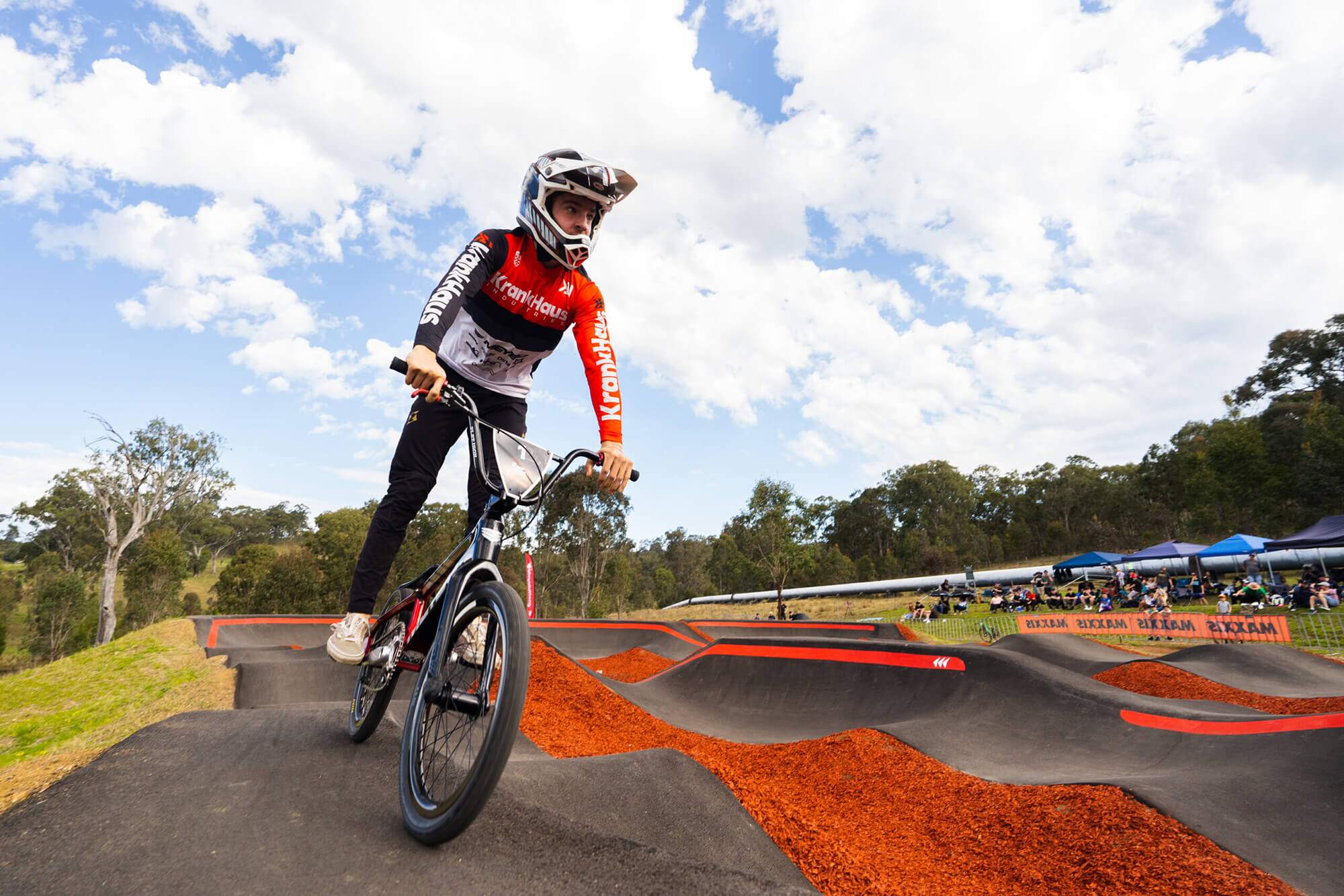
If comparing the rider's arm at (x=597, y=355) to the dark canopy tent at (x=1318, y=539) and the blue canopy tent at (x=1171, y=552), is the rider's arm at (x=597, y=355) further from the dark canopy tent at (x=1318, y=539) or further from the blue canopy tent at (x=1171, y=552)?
the blue canopy tent at (x=1171, y=552)

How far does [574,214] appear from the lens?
3.88m

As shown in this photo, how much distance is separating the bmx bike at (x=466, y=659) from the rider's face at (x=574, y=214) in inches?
55.0

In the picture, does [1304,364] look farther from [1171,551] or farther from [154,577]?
[154,577]

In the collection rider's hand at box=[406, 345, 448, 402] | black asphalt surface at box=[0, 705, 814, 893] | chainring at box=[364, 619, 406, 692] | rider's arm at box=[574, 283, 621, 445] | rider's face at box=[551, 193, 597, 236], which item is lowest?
black asphalt surface at box=[0, 705, 814, 893]

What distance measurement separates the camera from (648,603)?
245 ft

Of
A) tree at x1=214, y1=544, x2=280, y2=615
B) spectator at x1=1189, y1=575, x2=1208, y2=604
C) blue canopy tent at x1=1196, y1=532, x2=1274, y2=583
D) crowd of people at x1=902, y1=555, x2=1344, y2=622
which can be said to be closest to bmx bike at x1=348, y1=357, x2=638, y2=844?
crowd of people at x1=902, y1=555, x2=1344, y2=622

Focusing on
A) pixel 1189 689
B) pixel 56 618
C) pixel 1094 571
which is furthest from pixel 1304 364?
pixel 56 618

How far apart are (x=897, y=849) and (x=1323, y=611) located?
78.8ft

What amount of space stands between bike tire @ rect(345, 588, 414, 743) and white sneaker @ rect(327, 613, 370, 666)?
102mm

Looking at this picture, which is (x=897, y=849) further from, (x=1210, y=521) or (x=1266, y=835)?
(x=1210, y=521)

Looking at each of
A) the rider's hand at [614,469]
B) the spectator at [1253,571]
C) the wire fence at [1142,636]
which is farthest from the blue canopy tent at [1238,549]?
the rider's hand at [614,469]

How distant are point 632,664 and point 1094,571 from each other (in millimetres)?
35478

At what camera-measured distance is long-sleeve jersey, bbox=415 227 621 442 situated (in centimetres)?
393

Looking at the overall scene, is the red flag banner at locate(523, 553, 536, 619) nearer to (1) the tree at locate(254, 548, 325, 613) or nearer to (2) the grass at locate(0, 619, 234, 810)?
(2) the grass at locate(0, 619, 234, 810)
